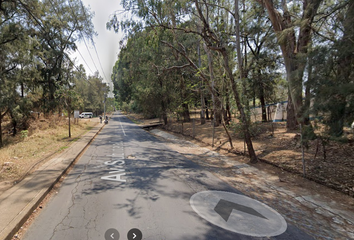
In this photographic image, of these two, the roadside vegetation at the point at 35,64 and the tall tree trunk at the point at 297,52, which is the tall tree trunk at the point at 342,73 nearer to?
the tall tree trunk at the point at 297,52

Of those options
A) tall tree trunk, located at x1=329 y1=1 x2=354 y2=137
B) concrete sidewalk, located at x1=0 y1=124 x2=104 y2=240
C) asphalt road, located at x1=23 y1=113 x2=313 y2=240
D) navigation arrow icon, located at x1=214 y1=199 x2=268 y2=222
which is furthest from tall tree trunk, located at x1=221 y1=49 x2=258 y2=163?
concrete sidewalk, located at x1=0 y1=124 x2=104 y2=240

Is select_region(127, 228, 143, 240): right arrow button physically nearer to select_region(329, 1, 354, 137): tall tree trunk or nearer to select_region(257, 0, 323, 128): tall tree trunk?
select_region(329, 1, 354, 137): tall tree trunk

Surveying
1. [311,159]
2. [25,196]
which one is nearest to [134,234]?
[25,196]

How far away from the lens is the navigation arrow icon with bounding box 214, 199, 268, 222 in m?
4.25

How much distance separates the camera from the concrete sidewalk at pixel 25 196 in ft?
11.6

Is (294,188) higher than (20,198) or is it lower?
lower

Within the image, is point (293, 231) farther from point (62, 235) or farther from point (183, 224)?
point (62, 235)

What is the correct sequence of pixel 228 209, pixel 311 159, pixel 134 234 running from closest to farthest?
pixel 134 234 → pixel 228 209 → pixel 311 159

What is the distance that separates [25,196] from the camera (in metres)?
4.79

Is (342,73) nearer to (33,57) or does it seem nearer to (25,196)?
(25,196)

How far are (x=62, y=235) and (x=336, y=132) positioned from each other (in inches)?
219

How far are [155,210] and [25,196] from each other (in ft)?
10.1

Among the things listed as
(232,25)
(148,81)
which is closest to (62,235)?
(232,25)

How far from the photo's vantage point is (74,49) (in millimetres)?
25734
